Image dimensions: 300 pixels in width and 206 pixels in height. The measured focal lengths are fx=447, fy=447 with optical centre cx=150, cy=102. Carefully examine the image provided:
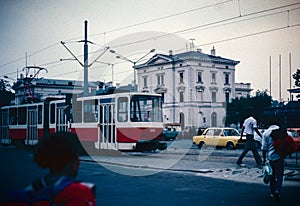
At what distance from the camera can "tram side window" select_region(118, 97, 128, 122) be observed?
20300 millimetres

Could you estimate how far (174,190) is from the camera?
9.98m

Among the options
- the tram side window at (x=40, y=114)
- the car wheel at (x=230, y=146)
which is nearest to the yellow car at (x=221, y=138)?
the car wheel at (x=230, y=146)

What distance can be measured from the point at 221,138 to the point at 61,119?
10325mm

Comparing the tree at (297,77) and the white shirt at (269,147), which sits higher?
the tree at (297,77)

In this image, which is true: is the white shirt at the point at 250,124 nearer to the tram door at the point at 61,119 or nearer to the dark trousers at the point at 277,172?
the dark trousers at the point at 277,172

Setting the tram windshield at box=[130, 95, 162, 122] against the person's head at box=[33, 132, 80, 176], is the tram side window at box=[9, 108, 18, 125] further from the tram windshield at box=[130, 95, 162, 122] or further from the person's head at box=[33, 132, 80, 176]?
the person's head at box=[33, 132, 80, 176]

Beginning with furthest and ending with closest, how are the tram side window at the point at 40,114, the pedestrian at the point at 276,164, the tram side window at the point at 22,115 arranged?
the tram side window at the point at 22,115 → the tram side window at the point at 40,114 → the pedestrian at the point at 276,164

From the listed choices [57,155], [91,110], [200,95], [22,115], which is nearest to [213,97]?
[200,95]

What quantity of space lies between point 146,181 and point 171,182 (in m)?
0.70

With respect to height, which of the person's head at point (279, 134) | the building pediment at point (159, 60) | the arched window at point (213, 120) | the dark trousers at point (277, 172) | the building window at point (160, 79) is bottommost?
the arched window at point (213, 120)

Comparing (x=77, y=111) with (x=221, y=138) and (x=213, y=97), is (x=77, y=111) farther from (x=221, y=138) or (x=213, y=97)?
(x=213, y=97)

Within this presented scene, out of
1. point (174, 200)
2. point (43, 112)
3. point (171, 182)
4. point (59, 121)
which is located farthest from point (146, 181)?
point (43, 112)

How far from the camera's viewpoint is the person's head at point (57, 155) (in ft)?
9.57

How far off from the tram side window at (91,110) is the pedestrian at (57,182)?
18669 millimetres
